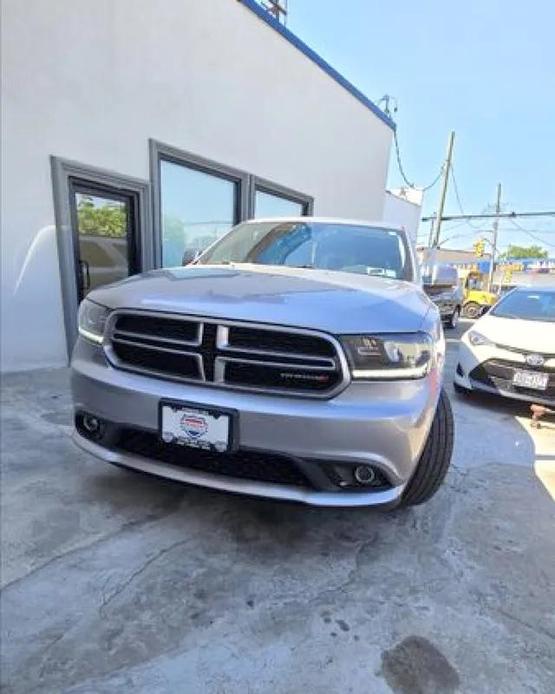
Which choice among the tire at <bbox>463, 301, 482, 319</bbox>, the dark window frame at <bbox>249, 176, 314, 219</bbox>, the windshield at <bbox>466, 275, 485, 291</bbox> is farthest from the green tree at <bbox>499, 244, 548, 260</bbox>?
the dark window frame at <bbox>249, 176, 314, 219</bbox>

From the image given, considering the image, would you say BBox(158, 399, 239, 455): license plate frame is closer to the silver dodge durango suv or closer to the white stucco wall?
the silver dodge durango suv

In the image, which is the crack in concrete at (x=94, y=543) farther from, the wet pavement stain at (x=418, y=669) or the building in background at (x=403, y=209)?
the building in background at (x=403, y=209)

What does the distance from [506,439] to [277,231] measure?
2456 millimetres

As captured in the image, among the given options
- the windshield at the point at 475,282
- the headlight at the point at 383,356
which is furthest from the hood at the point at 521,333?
the windshield at the point at 475,282

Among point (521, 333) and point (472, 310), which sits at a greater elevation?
point (521, 333)

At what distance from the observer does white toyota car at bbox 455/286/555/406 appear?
4449 millimetres

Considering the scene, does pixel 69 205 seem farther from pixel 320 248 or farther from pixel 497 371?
pixel 497 371

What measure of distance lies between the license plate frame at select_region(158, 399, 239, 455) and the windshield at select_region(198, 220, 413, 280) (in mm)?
1601

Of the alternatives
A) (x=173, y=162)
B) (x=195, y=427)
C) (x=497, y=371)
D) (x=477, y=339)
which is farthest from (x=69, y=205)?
(x=497, y=371)

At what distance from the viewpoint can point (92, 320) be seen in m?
2.24

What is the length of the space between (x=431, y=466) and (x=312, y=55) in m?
8.00

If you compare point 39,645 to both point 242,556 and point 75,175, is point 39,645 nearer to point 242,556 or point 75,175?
point 242,556

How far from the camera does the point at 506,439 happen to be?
3914mm

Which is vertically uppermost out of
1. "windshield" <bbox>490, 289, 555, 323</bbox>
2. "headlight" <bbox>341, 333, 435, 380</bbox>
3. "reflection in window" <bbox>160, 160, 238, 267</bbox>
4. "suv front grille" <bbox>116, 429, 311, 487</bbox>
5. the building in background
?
the building in background
